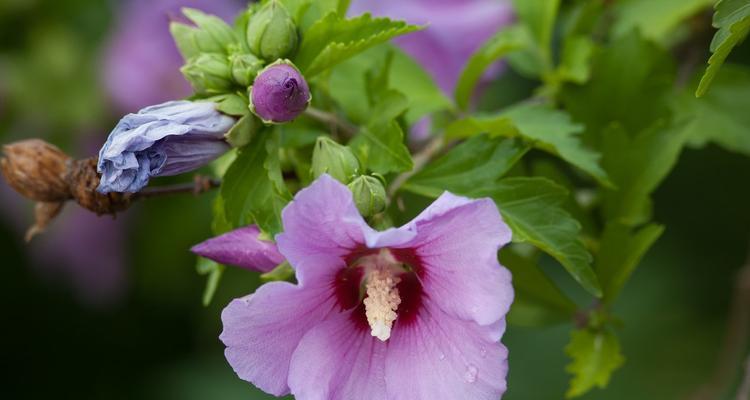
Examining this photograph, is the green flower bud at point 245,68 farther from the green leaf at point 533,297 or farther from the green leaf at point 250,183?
the green leaf at point 533,297

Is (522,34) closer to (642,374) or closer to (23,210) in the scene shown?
(642,374)

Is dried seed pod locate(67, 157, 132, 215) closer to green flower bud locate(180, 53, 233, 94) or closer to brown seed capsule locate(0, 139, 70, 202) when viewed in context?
brown seed capsule locate(0, 139, 70, 202)

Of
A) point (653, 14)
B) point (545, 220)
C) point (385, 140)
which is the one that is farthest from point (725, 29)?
point (653, 14)

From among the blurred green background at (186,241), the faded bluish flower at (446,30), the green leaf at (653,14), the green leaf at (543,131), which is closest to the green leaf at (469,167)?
the green leaf at (543,131)

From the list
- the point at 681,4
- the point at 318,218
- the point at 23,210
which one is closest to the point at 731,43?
the point at 318,218

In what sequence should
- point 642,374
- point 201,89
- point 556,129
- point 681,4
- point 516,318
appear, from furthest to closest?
point 642,374
point 681,4
point 516,318
point 556,129
point 201,89

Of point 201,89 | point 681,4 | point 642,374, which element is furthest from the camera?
point 642,374

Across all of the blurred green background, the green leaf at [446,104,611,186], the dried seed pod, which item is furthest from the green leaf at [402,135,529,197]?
the blurred green background
